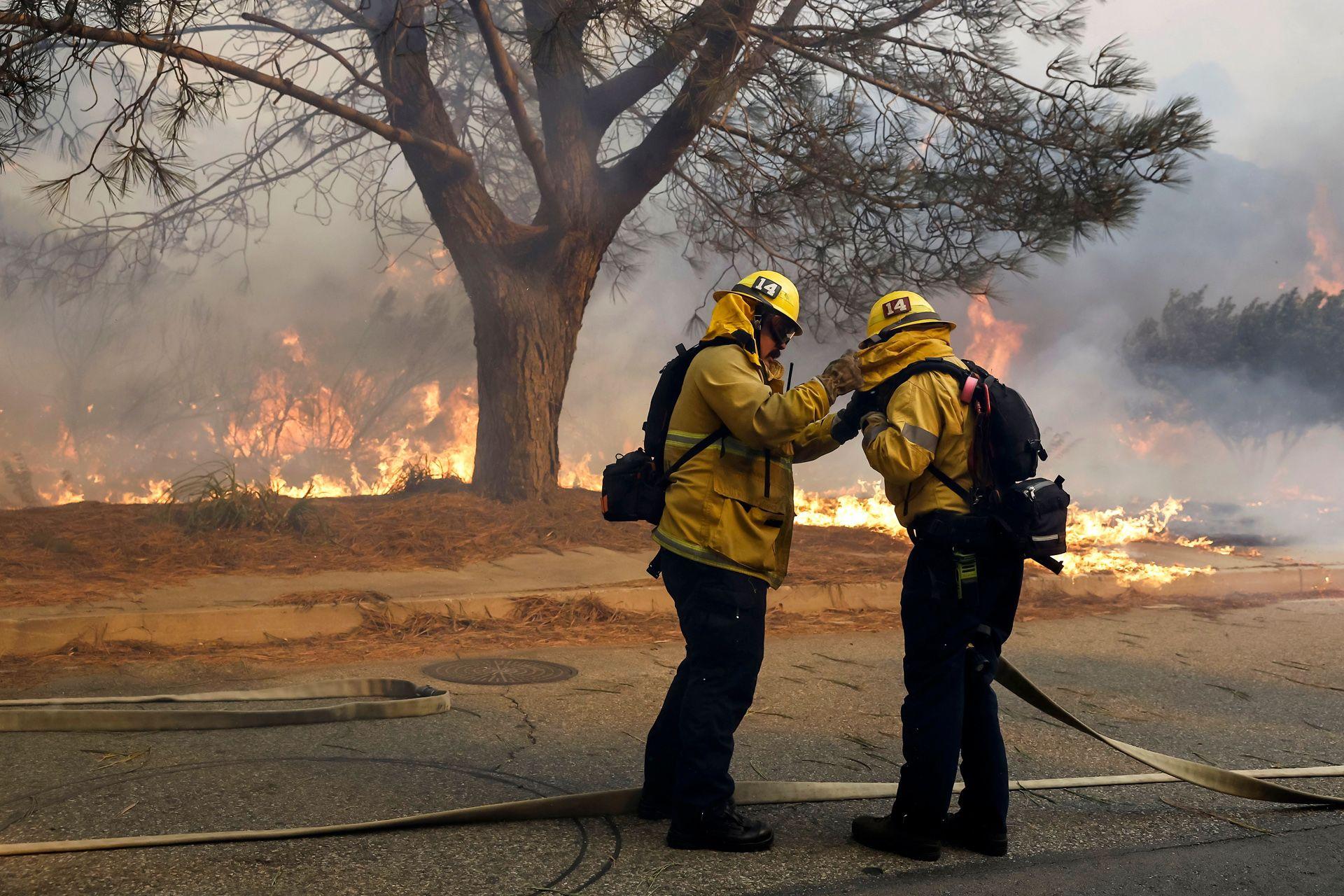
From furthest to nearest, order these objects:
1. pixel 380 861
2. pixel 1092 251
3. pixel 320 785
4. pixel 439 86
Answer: pixel 1092 251
pixel 439 86
pixel 320 785
pixel 380 861

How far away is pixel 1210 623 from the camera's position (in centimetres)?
755

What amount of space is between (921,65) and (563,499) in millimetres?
4948

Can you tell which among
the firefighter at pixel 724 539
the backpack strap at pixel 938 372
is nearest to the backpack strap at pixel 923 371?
the backpack strap at pixel 938 372

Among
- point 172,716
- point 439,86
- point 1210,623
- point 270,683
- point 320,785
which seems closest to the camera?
point 320,785

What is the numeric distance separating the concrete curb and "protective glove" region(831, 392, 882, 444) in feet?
12.2

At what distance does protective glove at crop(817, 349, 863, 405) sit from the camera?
325cm

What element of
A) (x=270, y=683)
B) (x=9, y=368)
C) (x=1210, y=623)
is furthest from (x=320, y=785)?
(x=9, y=368)

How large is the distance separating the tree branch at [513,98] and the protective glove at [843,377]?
19.0ft

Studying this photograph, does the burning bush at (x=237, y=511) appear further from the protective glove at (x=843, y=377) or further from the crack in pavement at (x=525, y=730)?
the protective glove at (x=843, y=377)

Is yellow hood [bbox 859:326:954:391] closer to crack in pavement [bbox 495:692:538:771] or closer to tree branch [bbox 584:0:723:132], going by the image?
crack in pavement [bbox 495:692:538:771]

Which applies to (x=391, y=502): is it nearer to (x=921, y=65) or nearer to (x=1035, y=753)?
(x=921, y=65)

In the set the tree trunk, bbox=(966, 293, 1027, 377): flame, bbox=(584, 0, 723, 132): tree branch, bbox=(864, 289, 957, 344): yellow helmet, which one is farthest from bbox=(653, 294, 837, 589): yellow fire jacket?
bbox=(966, 293, 1027, 377): flame

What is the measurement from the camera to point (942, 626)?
3.13 meters

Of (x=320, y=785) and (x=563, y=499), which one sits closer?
(x=320, y=785)
